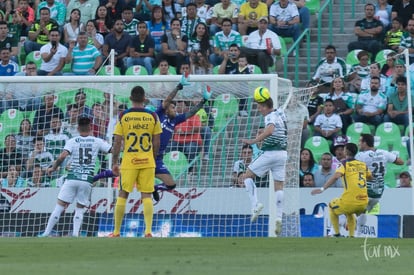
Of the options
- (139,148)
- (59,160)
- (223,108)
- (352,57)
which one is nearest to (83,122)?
(59,160)

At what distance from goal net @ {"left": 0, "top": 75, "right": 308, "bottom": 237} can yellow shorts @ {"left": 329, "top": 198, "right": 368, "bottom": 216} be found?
4.18 feet

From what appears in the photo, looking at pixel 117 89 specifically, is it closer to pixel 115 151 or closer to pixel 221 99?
pixel 221 99

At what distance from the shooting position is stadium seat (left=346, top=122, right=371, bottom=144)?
24203mm

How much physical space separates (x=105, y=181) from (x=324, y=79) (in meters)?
5.73

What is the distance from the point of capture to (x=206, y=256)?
13336mm

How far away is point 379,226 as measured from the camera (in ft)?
70.4

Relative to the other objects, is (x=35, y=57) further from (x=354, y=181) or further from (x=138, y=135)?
(x=138, y=135)

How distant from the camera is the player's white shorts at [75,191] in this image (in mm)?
20766

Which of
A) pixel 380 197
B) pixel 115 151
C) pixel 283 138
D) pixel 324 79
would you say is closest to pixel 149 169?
pixel 115 151

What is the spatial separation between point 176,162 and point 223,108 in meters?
1.31

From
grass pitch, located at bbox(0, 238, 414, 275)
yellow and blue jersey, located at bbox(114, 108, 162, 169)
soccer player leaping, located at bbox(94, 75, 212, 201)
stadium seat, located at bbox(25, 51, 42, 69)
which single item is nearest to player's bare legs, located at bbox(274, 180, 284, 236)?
soccer player leaping, located at bbox(94, 75, 212, 201)

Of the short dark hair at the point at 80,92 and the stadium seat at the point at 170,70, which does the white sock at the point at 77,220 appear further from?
the stadium seat at the point at 170,70

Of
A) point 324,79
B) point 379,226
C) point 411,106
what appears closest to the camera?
point 379,226

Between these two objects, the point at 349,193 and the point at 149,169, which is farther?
the point at 349,193
